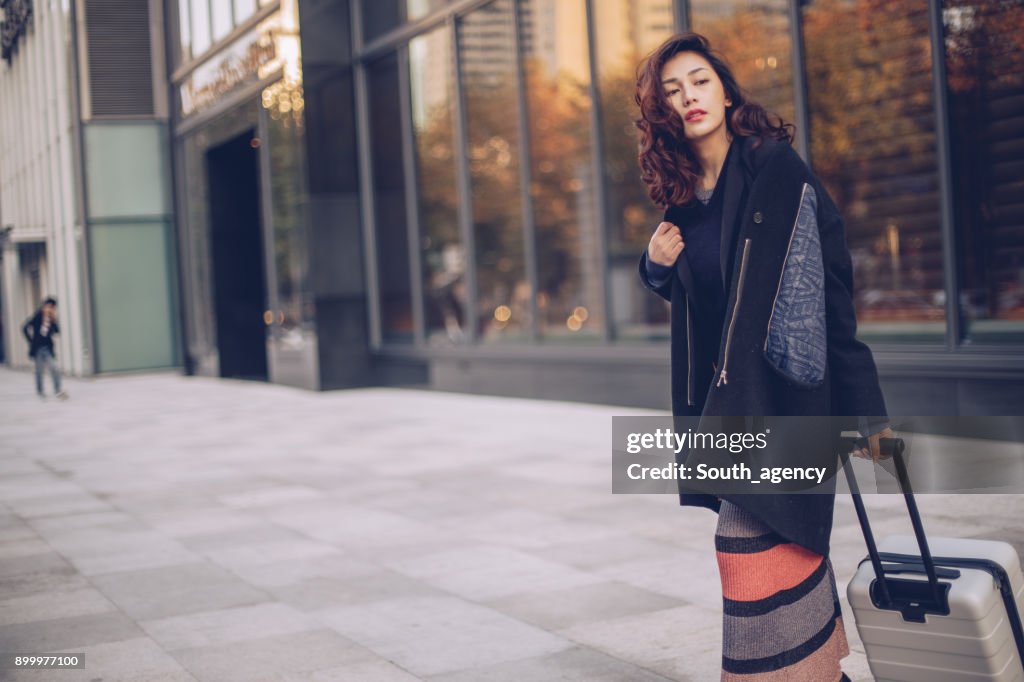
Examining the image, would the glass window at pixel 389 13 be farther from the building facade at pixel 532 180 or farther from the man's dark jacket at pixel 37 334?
the man's dark jacket at pixel 37 334

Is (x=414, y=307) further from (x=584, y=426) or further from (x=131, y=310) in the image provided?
(x=131, y=310)

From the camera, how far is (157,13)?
22625 mm

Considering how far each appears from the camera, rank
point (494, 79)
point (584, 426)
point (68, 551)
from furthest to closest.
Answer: point (494, 79) < point (584, 426) < point (68, 551)

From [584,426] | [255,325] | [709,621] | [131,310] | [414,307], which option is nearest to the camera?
[709,621]

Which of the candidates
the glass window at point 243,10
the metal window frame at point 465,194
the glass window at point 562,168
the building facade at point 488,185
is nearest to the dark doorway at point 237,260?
the building facade at point 488,185

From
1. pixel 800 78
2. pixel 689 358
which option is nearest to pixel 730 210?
pixel 689 358

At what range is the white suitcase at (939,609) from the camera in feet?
8.11

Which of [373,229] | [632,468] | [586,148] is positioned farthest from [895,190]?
[373,229]

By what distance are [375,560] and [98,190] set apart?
19971 millimetres

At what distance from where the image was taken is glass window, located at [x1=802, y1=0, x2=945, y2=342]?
8906 mm

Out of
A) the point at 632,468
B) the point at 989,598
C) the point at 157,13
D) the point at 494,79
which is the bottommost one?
the point at 632,468

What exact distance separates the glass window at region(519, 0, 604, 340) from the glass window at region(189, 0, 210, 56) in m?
8.94

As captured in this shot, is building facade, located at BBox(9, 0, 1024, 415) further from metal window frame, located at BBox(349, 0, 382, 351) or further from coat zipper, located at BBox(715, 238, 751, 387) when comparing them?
coat zipper, located at BBox(715, 238, 751, 387)

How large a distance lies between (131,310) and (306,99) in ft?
31.6
